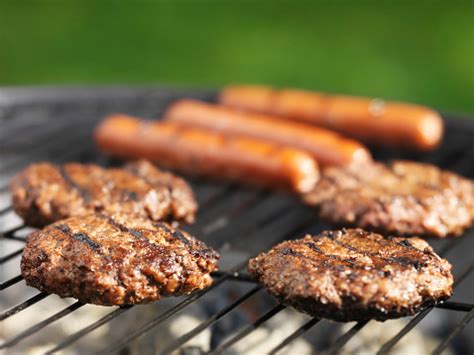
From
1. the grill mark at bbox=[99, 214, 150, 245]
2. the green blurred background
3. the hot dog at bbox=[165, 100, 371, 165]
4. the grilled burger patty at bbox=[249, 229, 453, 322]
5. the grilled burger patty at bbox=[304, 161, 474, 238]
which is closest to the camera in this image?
the grilled burger patty at bbox=[249, 229, 453, 322]

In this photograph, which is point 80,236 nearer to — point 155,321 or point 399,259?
point 155,321

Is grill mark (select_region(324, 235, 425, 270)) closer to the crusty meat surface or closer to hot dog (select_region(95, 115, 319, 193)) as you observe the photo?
the crusty meat surface

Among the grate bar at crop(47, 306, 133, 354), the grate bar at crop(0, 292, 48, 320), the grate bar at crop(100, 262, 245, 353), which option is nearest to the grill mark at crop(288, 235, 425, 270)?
the grate bar at crop(100, 262, 245, 353)

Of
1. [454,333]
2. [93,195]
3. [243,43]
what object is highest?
[93,195]

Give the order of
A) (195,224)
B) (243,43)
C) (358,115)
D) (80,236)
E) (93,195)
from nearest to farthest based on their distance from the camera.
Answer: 1. (80,236)
2. (93,195)
3. (195,224)
4. (358,115)
5. (243,43)

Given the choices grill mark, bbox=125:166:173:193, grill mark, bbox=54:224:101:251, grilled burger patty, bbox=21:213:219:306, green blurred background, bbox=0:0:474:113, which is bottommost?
green blurred background, bbox=0:0:474:113

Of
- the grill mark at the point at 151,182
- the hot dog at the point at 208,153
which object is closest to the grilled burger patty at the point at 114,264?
the grill mark at the point at 151,182

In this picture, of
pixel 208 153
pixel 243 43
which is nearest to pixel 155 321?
pixel 208 153

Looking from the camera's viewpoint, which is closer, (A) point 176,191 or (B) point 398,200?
(B) point 398,200
